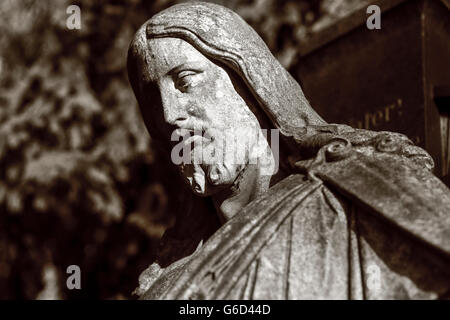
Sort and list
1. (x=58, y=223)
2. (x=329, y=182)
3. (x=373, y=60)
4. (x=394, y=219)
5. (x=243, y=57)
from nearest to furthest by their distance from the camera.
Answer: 1. (x=394, y=219)
2. (x=329, y=182)
3. (x=243, y=57)
4. (x=373, y=60)
5. (x=58, y=223)

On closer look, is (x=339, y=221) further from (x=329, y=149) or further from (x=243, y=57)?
(x=243, y=57)

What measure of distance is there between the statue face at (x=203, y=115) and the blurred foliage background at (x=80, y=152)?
9.82 ft

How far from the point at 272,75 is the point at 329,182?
1.51 feet

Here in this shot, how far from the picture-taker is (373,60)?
4.46m

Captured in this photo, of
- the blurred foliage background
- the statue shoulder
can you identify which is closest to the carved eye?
the statue shoulder

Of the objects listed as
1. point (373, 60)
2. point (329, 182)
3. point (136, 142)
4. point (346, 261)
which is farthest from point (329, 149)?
point (136, 142)

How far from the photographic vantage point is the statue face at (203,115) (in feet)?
10.0

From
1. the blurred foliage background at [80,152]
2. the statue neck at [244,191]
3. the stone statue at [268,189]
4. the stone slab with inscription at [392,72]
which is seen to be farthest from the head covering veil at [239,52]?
the blurred foliage background at [80,152]

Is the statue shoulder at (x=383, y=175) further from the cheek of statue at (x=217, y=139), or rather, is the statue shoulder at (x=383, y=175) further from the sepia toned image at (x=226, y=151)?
the cheek of statue at (x=217, y=139)

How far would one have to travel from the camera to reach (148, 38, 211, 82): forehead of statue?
3.12m

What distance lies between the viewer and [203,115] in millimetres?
3070

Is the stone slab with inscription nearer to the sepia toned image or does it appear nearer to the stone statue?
the sepia toned image

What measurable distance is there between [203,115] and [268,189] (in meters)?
0.27

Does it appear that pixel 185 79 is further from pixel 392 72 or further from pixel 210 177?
pixel 392 72
